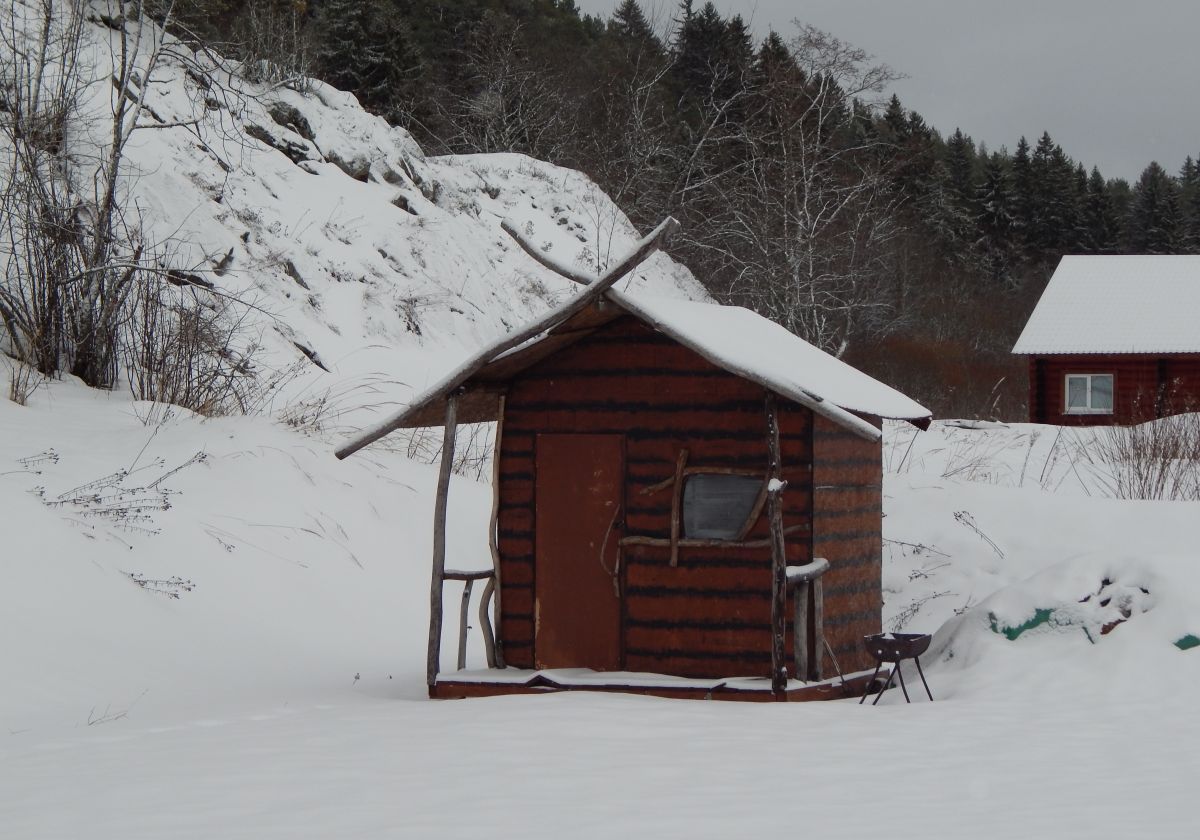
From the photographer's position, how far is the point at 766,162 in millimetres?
30422

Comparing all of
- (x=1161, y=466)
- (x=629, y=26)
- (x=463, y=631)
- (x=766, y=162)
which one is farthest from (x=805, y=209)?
(x=629, y=26)

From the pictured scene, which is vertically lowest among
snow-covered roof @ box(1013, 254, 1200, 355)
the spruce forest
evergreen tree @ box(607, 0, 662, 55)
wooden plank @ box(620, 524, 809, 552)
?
wooden plank @ box(620, 524, 809, 552)

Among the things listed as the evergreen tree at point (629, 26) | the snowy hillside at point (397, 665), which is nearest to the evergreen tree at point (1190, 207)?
the evergreen tree at point (629, 26)

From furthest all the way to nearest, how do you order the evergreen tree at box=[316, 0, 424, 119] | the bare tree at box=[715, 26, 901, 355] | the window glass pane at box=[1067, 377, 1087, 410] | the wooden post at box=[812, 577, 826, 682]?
the evergreen tree at box=[316, 0, 424, 119] < the window glass pane at box=[1067, 377, 1087, 410] < the bare tree at box=[715, 26, 901, 355] < the wooden post at box=[812, 577, 826, 682]

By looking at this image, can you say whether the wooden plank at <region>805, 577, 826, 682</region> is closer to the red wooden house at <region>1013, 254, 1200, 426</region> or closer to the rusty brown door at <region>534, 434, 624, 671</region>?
the rusty brown door at <region>534, 434, 624, 671</region>

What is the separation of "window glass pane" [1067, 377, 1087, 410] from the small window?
22.8 m

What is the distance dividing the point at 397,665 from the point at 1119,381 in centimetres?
2211

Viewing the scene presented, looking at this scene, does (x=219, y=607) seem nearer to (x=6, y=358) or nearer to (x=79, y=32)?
(x=6, y=358)

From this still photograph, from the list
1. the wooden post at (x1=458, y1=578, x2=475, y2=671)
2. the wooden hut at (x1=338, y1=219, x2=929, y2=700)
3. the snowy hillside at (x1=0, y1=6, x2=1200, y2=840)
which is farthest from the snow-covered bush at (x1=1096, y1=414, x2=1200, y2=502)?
the wooden post at (x1=458, y1=578, x2=475, y2=671)

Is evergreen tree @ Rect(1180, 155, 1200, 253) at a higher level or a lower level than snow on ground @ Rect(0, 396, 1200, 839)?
higher

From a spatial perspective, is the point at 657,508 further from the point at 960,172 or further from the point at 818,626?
the point at 960,172

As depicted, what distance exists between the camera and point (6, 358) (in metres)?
13.6

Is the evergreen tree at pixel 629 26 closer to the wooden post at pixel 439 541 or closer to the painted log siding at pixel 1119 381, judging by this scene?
the painted log siding at pixel 1119 381

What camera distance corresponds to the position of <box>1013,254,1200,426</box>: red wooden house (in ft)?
92.6
